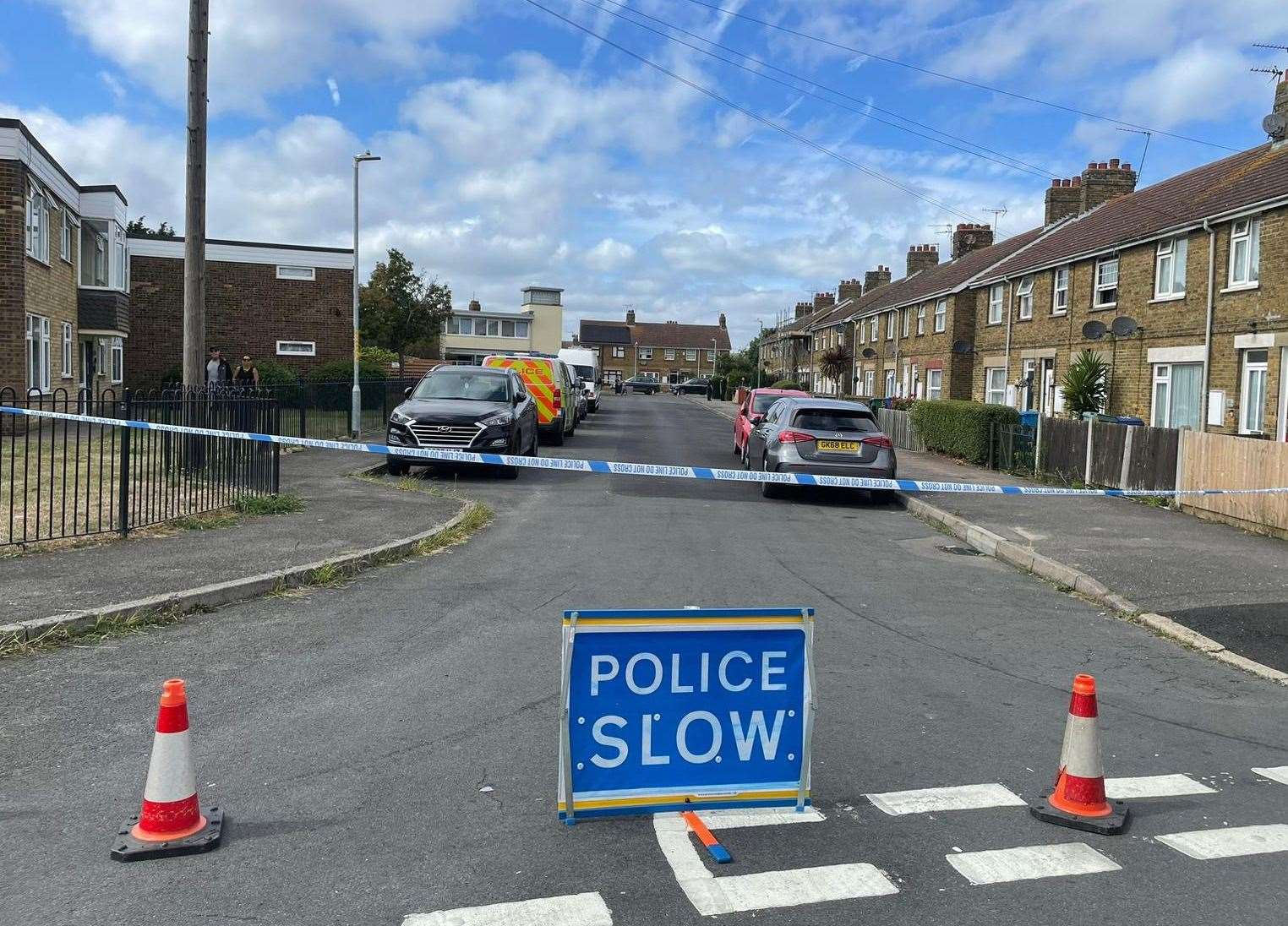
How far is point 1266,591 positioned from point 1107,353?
53.3 ft

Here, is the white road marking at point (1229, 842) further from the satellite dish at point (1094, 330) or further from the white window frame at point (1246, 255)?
the satellite dish at point (1094, 330)

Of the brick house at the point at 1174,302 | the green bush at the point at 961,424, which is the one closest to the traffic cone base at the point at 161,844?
the green bush at the point at 961,424

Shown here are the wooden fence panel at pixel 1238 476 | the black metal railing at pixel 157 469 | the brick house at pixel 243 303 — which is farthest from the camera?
the brick house at pixel 243 303

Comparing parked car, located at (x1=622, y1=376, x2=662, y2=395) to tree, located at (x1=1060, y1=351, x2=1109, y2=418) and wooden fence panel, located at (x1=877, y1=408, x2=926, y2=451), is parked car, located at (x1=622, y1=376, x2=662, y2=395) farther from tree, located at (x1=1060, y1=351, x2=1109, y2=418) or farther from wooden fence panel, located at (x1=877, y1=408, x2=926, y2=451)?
tree, located at (x1=1060, y1=351, x2=1109, y2=418)

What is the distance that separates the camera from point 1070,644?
7.27 metres

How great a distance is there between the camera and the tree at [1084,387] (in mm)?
21609

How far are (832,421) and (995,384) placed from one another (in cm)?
1854

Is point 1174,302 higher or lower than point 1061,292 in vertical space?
lower

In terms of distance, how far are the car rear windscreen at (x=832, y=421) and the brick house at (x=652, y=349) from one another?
4079 inches

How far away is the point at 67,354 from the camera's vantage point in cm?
2519

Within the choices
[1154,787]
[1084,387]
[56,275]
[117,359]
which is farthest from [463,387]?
[117,359]

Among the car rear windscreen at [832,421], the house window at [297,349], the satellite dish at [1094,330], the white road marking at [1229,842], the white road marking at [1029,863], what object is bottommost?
the white road marking at [1029,863]

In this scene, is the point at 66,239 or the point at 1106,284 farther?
the point at 66,239

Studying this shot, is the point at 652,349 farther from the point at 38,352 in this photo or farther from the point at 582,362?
the point at 38,352
